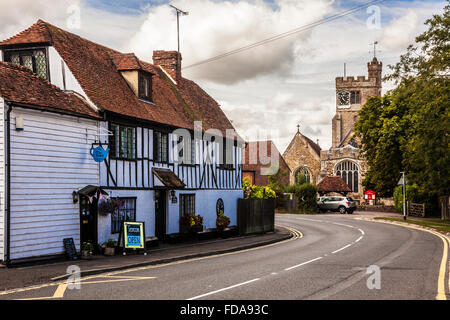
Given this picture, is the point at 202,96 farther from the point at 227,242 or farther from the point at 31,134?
the point at 31,134

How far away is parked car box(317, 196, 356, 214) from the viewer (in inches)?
2110

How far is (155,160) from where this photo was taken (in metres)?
23.0

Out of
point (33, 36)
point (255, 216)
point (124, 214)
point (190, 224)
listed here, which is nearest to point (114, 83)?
point (33, 36)

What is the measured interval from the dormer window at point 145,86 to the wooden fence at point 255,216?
972cm

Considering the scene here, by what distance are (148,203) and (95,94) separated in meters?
5.16

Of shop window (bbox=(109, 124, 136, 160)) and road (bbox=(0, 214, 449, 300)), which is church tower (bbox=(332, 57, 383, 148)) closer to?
road (bbox=(0, 214, 449, 300))


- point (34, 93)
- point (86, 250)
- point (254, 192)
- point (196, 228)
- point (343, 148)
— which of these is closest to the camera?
point (34, 93)

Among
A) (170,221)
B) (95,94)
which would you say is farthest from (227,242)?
(95,94)

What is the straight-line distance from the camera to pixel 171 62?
1167 inches

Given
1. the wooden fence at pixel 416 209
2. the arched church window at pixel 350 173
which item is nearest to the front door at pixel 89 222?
the wooden fence at pixel 416 209

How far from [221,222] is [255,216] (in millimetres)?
3949

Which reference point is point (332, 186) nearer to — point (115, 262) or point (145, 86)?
point (145, 86)

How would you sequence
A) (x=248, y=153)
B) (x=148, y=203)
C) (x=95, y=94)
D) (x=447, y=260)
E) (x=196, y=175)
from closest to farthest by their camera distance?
(x=447, y=260) → (x=95, y=94) → (x=148, y=203) → (x=196, y=175) → (x=248, y=153)

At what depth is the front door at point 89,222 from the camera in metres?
18.9
